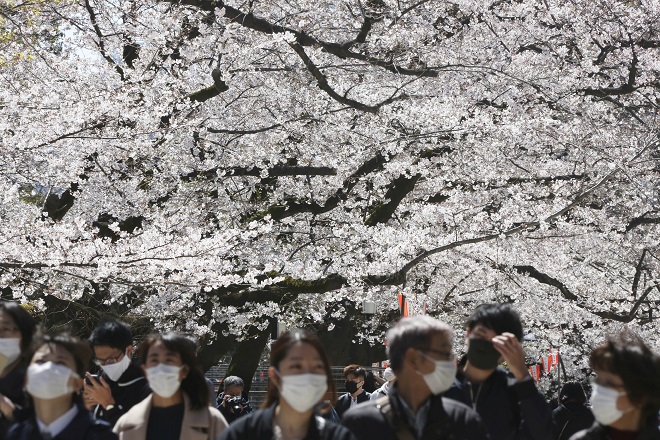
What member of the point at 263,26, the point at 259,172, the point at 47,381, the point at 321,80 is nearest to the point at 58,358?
the point at 47,381

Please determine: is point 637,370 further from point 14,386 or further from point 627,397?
point 14,386

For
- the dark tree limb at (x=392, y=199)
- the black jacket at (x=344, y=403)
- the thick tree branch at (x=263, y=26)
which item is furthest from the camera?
the dark tree limb at (x=392, y=199)

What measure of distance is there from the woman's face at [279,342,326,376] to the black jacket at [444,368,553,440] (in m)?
0.94

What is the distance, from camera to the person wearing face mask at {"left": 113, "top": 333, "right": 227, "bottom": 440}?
4.33 metres

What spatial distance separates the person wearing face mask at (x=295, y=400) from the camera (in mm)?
3424

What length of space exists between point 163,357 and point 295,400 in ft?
3.62

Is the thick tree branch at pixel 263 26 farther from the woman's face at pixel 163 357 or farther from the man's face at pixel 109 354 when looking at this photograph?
the woman's face at pixel 163 357

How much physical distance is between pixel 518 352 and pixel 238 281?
254 inches

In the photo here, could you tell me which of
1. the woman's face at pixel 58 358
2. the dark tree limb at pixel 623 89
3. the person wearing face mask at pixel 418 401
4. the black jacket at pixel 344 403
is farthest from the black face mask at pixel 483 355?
the dark tree limb at pixel 623 89

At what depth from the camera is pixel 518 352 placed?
14.1 feet

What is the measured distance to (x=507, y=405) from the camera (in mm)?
4410

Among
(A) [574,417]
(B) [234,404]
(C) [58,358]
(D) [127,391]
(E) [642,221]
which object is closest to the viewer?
(C) [58,358]

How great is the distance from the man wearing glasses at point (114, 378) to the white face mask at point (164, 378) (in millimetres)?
937

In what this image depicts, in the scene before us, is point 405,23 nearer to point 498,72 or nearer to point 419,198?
point 498,72
